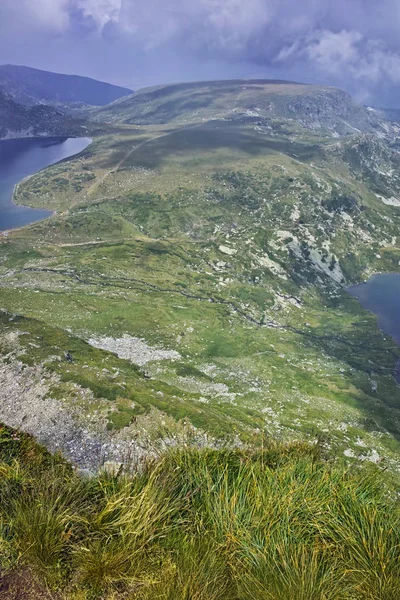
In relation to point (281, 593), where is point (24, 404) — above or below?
below

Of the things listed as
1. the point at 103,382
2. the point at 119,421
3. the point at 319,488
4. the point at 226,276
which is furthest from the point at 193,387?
the point at 226,276

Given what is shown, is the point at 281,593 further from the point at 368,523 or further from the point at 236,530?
the point at 368,523

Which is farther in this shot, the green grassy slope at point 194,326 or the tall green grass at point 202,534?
the green grassy slope at point 194,326

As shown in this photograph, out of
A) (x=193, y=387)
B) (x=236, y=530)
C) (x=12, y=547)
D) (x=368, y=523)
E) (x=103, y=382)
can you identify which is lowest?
(x=193, y=387)

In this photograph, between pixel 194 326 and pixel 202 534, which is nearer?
pixel 202 534

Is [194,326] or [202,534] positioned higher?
[202,534]

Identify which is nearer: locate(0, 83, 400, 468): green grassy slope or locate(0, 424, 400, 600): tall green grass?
locate(0, 424, 400, 600): tall green grass

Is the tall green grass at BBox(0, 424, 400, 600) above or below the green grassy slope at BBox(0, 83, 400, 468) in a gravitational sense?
above

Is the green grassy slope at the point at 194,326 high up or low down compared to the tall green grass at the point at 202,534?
down
